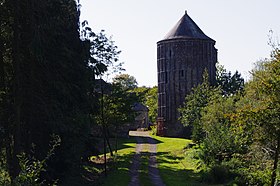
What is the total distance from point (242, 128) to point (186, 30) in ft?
173

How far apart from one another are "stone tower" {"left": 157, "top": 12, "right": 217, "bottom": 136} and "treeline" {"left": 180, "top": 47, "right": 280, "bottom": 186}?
4.05 m

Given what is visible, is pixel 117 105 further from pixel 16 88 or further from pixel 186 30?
pixel 186 30

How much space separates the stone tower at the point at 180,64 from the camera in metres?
67.9

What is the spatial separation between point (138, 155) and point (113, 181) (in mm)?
16446

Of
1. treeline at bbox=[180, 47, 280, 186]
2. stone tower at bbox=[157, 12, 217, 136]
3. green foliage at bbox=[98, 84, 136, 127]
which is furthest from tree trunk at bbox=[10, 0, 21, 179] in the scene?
stone tower at bbox=[157, 12, 217, 136]

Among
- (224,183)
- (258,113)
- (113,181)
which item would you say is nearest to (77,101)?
(113,181)

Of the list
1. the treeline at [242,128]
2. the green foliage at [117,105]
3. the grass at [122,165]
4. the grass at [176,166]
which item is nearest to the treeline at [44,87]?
the grass at [122,165]

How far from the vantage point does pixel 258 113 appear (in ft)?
47.5

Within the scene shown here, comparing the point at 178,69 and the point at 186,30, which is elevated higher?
the point at 186,30

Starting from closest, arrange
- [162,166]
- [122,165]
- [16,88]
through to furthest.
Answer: [16,88], [122,165], [162,166]

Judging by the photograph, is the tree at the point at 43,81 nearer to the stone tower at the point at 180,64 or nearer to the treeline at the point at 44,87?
the treeline at the point at 44,87

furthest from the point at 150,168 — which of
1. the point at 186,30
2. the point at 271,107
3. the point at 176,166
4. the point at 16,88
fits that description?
the point at 186,30

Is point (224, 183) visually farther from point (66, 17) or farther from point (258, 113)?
point (258, 113)

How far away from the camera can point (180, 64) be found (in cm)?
6856
